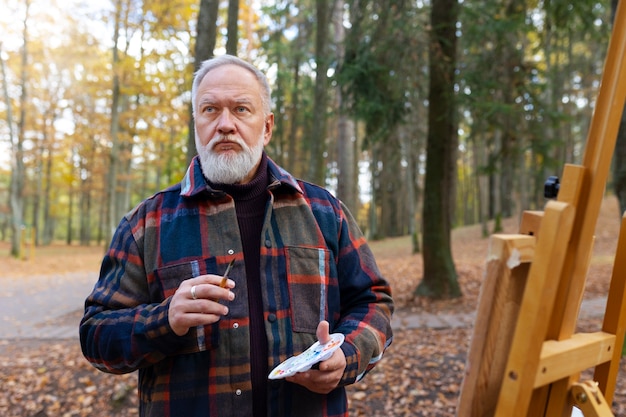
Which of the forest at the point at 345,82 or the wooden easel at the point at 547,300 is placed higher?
the forest at the point at 345,82

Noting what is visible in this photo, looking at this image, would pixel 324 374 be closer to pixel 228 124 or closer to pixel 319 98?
pixel 228 124

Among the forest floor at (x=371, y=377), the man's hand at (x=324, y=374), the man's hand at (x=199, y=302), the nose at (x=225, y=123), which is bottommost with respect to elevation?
the forest floor at (x=371, y=377)

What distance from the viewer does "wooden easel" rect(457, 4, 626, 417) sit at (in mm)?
1171

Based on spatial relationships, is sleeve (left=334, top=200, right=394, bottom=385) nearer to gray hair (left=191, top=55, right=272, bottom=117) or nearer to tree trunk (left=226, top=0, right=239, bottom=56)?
gray hair (left=191, top=55, right=272, bottom=117)

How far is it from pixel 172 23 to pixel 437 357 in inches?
371

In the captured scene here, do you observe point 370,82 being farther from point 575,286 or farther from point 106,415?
point 575,286

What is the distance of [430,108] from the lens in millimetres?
8195

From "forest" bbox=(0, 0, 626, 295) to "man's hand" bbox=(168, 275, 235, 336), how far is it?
3.90 metres

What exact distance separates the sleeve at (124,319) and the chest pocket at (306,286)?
425mm

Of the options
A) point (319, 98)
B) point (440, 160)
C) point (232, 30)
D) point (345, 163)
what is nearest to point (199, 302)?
point (232, 30)

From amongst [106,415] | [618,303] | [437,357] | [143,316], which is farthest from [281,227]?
[437,357]

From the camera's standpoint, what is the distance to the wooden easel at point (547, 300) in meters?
1.17

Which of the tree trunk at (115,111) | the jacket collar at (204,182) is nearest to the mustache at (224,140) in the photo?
the jacket collar at (204,182)

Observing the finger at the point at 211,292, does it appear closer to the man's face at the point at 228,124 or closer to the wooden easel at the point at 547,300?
the man's face at the point at 228,124
